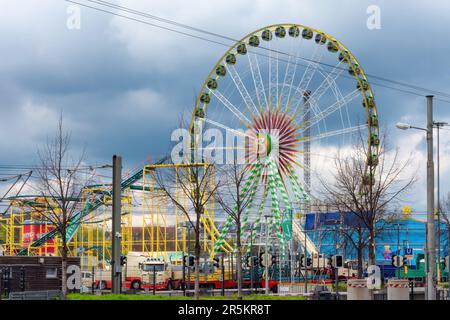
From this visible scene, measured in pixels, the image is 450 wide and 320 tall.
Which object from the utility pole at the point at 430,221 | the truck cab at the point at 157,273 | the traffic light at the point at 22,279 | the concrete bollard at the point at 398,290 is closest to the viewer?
the utility pole at the point at 430,221

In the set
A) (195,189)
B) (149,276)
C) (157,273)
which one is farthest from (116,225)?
(157,273)

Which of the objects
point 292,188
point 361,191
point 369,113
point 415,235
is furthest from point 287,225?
point 415,235

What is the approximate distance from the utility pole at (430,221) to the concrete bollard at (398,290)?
2.88 metres

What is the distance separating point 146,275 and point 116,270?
1356 inches

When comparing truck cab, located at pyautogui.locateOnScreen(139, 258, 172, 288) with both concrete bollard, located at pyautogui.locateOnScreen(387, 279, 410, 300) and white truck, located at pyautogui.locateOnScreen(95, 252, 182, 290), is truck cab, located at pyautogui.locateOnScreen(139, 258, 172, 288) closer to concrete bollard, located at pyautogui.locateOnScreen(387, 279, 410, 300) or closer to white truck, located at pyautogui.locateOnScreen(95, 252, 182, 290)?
white truck, located at pyautogui.locateOnScreen(95, 252, 182, 290)

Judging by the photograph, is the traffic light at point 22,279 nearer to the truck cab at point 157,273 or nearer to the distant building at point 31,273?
the distant building at point 31,273

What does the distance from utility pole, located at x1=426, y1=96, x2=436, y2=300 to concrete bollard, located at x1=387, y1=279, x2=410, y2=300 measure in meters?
2.88

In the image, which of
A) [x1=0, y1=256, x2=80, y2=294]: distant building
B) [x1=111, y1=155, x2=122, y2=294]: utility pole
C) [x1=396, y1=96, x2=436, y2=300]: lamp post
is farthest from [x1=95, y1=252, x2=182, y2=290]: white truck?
[x1=396, y1=96, x2=436, y2=300]: lamp post

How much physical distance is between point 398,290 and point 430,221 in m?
4.63

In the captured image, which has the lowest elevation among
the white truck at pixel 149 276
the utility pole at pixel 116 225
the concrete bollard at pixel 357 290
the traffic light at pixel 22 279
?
the white truck at pixel 149 276

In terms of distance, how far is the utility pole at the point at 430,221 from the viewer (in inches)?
1203

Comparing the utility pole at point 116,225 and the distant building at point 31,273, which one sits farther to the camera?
the distant building at point 31,273

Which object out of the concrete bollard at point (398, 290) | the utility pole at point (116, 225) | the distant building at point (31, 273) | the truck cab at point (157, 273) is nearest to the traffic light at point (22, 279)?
the distant building at point (31, 273)
